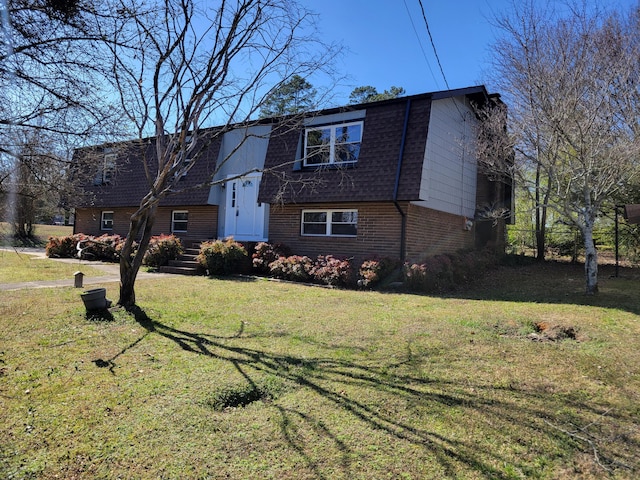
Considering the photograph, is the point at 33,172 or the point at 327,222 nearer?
the point at 33,172

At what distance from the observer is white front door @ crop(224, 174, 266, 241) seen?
50.2 ft

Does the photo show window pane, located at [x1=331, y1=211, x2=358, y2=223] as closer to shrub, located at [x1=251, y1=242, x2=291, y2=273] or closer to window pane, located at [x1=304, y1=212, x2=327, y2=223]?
window pane, located at [x1=304, y1=212, x2=327, y2=223]

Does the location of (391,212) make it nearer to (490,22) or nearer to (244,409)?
(490,22)

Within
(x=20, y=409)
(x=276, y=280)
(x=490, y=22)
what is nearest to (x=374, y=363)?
(x=20, y=409)

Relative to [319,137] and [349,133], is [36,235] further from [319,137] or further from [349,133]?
[349,133]

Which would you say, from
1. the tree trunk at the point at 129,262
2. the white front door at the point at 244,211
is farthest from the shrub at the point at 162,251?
the tree trunk at the point at 129,262

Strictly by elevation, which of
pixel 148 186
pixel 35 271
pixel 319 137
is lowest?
pixel 35 271

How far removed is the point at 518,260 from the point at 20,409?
1733 centimetres

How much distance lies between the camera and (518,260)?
17172 mm

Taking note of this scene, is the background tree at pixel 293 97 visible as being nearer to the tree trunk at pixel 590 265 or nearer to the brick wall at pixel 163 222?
the tree trunk at pixel 590 265

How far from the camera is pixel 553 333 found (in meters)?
6.20

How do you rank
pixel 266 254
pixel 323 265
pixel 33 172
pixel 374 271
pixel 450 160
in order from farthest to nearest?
1. pixel 450 160
2. pixel 266 254
3. pixel 323 265
4. pixel 374 271
5. pixel 33 172

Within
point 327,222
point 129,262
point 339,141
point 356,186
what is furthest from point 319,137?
point 129,262

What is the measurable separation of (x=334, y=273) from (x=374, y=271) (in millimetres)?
1067
